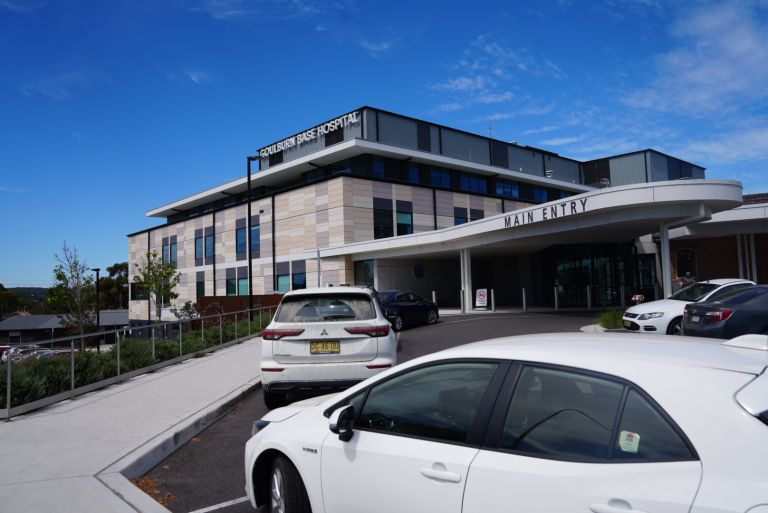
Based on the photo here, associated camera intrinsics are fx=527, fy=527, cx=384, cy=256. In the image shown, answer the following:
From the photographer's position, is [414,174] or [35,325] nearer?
[414,174]

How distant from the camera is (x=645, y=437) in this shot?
2164 millimetres

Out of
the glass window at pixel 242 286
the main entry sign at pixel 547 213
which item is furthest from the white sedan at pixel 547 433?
the glass window at pixel 242 286

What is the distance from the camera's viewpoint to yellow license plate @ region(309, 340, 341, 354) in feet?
22.6

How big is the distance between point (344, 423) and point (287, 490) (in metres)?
0.70

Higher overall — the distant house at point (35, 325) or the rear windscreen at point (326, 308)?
the rear windscreen at point (326, 308)

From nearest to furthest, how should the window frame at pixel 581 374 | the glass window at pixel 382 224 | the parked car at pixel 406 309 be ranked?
the window frame at pixel 581 374
the parked car at pixel 406 309
the glass window at pixel 382 224

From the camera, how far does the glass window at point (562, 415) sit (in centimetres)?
231

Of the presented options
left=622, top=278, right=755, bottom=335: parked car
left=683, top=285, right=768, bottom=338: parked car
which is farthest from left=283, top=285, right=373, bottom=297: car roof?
left=622, top=278, right=755, bottom=335: parked car

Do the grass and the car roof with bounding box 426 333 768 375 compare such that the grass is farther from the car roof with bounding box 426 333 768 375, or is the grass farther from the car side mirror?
the car roof with bounding box 426 333 768 375

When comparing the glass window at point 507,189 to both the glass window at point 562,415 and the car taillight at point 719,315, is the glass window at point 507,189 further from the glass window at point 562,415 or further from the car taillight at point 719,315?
the glass window at point 562,415

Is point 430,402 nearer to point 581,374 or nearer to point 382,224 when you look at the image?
point 581,374

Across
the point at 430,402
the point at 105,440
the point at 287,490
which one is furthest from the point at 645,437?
the point at 105,440

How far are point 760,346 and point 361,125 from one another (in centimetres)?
4079

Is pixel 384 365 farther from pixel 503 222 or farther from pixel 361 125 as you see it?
pixel 361 125
